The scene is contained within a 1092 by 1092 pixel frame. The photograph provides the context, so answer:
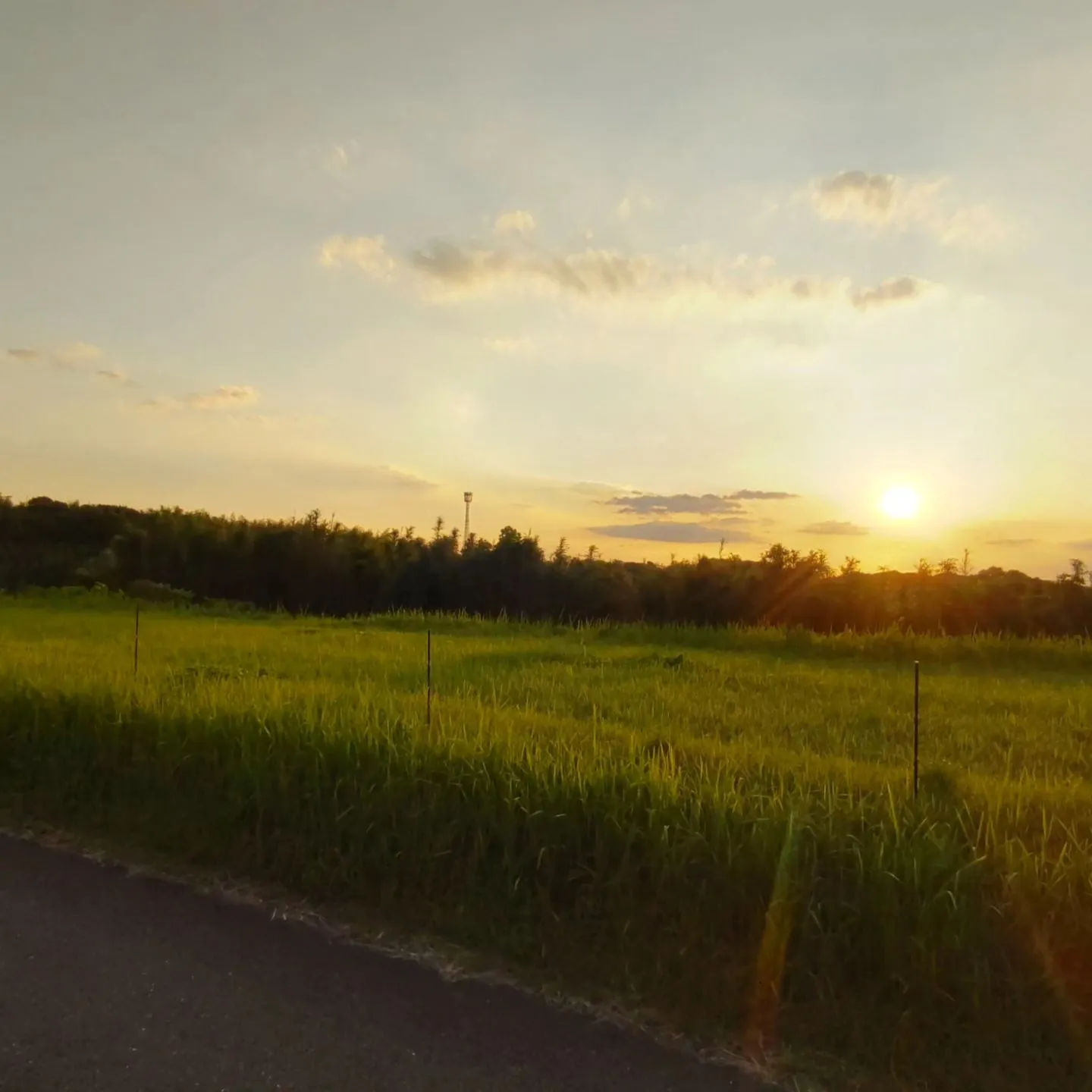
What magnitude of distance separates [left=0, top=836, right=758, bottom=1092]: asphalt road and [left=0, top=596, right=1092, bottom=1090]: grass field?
33 cm

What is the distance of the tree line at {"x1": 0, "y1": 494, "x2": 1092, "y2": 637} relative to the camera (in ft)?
73.0

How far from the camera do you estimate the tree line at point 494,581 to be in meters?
22.3

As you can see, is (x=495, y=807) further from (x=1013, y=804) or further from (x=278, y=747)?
(x=1013, y=804)

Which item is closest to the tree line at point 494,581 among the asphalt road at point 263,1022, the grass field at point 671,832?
the grass field at point 671,832

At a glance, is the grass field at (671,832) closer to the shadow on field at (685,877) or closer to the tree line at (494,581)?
the shadow on field at (685,877)

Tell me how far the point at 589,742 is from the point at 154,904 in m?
2.59

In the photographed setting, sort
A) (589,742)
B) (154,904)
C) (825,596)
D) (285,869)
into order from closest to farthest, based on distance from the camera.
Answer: (154,904) → (285,869) → (589,742) → (825,596)

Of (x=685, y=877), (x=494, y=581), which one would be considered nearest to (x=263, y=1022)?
(x=685, y=877)

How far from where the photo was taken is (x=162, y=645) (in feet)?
40.3

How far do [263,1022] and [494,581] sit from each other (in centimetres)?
2631

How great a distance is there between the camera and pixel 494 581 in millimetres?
29719

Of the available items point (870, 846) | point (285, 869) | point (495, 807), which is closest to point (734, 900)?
point (870, 846)

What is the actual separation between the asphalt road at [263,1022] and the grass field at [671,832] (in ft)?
1.07

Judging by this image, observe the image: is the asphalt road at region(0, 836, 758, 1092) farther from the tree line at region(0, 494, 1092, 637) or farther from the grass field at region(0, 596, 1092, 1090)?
the tree line at region(0, 494, 1092, 637)
